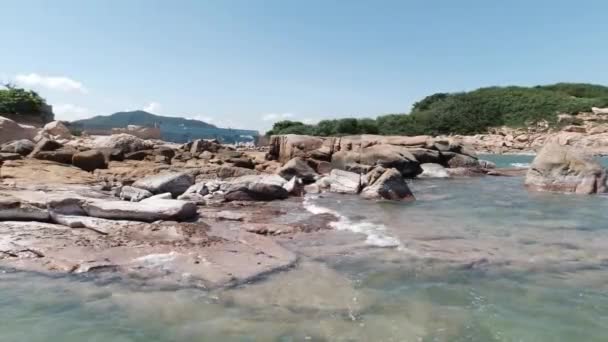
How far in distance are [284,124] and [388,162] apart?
126ft

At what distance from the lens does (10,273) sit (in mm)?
5984

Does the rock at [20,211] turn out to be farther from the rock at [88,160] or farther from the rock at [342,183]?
the rock at [342,183]

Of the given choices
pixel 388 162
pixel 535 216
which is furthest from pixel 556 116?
pixel 535 216

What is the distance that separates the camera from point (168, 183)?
12.5 m

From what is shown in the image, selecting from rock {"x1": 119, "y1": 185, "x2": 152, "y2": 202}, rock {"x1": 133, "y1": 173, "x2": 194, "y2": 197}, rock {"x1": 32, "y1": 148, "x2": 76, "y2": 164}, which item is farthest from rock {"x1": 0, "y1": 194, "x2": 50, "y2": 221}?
rock {"x1": 32, "y1": 148, "x2": 76, "y2": 164}

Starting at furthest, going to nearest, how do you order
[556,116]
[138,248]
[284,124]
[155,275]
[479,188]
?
[556,116] < [284,124] < [479,188] < [138,248] < [155,275]

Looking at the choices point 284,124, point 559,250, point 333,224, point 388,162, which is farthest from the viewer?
point 284,124

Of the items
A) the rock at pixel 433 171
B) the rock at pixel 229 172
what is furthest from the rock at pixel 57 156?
the rock at pixel 433 171

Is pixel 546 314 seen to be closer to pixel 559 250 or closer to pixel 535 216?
pixel 559 250

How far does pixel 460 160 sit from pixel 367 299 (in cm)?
2026

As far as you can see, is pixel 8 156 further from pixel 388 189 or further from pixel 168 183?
pixel 388 189

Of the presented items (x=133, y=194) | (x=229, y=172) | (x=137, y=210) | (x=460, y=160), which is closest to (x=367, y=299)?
(x=137, y=210)

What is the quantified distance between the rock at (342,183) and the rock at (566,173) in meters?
6.67

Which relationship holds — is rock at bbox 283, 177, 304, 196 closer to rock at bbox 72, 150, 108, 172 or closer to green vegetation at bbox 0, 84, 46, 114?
rock at bbox 72, 150, 108, 172
